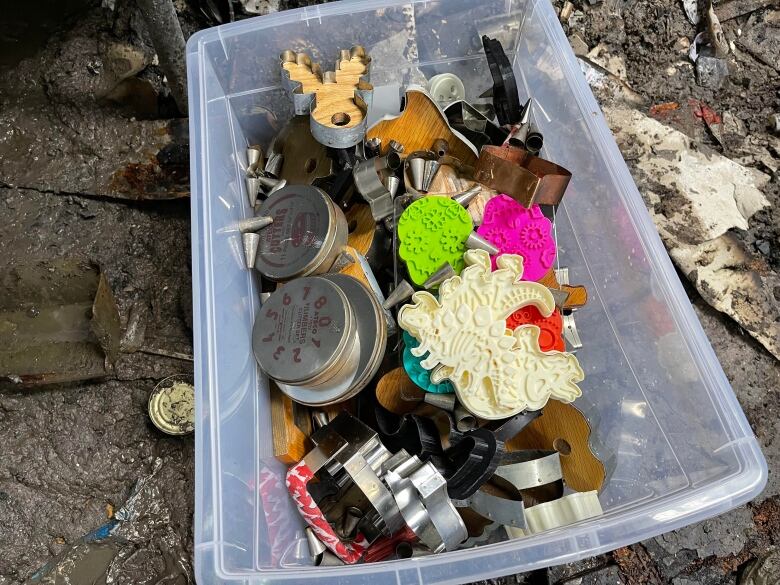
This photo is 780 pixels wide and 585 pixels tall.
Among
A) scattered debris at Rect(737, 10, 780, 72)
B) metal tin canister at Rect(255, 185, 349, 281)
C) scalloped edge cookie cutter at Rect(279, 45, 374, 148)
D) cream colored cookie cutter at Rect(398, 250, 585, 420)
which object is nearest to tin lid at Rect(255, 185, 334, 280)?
metal tin canister at Rect(255, 185, 349, 281)

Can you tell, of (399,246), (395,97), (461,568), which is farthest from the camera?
(395,97)

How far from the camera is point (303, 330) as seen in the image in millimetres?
1087

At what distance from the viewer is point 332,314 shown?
1075 millimetres

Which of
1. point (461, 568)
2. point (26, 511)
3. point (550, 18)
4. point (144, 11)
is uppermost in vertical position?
point (144, 11)

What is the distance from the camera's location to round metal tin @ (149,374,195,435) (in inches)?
54.3

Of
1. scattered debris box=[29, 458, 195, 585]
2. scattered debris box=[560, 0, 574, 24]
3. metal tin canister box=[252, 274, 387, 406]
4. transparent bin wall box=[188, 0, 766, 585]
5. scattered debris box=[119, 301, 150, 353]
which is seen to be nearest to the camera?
transparent bin wall box=[188, 0, 766, 585]

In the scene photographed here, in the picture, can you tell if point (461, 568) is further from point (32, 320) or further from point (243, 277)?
point (32, 320)

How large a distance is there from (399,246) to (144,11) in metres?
0.79

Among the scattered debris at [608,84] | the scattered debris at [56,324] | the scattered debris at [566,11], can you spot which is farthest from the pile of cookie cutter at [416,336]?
the scattered debris at [566,11]

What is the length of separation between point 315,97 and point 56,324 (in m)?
0.82

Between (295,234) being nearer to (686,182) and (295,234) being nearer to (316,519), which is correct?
(316,519)

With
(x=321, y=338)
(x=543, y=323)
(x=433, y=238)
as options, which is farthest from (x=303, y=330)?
(x=543, y=323)


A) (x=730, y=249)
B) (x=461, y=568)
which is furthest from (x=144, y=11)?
(x=730, y=249)

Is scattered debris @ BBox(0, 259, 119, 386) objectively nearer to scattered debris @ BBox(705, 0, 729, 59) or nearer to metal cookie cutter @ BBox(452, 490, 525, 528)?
metal cookie cutter @ BBox(452, 490, 525, 528)
